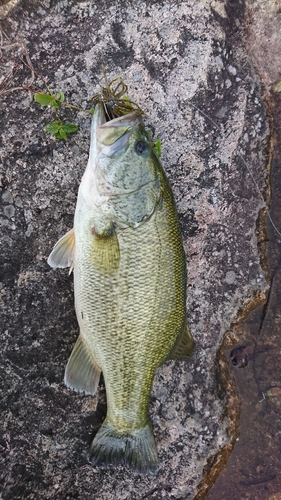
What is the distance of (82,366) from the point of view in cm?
294

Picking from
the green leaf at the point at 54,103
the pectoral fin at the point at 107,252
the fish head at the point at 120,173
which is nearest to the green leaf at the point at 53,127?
the green leaf at the point at 54,103

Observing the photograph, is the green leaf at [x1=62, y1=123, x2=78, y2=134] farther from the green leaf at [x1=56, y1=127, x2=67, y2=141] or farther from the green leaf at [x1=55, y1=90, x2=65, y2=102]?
the green leaf at [x1=55, y1=90, x2=65, y2=102]

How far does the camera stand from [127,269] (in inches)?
104

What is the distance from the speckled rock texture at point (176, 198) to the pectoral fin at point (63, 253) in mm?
259

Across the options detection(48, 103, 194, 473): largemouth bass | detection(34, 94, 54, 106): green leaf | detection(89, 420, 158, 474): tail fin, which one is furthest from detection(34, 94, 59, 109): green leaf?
detection(89, 420, 158, 474): tail fin

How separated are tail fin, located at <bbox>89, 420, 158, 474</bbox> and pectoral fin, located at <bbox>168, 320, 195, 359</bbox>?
48 centimetres

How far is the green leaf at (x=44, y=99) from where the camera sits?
9.69ft

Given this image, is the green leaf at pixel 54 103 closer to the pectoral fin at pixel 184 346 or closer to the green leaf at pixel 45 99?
the green leaf at pixel 45 99

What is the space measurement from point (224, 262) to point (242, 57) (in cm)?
152

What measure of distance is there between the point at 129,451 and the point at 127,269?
3.91ft

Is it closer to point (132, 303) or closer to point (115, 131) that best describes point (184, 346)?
→ point (132, 303)

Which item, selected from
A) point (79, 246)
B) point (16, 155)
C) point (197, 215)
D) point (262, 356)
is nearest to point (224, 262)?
point (197, 215)

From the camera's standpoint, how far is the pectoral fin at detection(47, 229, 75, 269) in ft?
9.30

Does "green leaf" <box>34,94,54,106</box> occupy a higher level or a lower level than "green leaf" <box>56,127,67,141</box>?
higher
